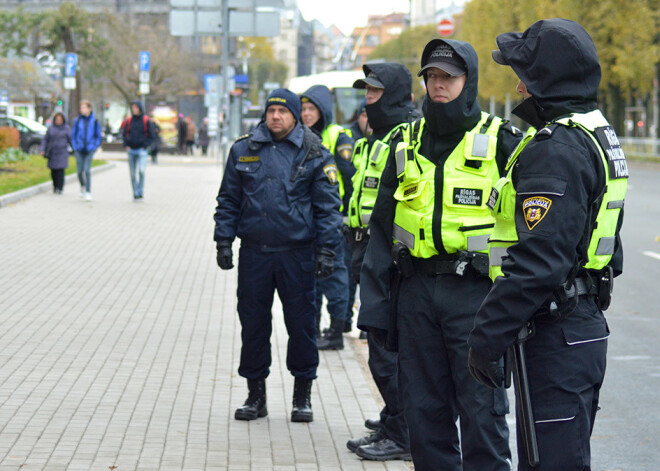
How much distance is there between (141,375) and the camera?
288 inches

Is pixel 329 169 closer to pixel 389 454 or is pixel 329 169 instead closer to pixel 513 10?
pixel 389 454

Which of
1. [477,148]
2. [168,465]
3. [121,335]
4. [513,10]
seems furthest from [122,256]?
[513,10]

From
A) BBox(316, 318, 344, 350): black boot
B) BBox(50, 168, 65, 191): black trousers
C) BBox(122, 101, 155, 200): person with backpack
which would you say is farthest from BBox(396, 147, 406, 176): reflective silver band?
BBox(50, 168, 65, 191): black trousers

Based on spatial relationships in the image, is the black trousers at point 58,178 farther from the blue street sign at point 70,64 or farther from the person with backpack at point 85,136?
the blue street sign at point 70,64

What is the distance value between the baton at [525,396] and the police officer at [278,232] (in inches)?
111

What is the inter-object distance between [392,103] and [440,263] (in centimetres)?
228

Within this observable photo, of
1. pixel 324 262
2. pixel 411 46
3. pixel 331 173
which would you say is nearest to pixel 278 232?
pixel 324 262

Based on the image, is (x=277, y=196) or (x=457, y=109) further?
(x=277, y=196)

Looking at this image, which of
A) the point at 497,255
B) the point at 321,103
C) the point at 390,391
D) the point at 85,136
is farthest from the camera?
the point at 85,136

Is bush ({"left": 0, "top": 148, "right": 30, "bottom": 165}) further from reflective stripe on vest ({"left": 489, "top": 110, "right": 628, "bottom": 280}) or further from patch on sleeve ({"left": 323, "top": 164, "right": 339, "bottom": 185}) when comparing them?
reflective stripe on vest ({"left": 489, "top": 110, "right": 628, "bottom": 280})

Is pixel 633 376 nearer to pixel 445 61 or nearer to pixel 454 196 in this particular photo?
pixel 454 196

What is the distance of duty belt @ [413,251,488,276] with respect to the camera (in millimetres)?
4227

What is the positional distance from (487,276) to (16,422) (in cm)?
300

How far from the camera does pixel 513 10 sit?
207 feet
